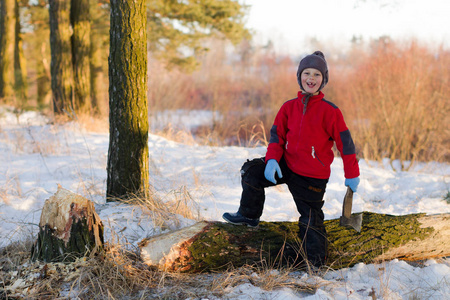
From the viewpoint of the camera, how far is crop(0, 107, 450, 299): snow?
229 cm

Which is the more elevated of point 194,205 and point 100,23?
point 100,23

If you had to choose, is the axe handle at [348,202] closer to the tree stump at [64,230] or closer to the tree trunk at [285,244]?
the tree trunk at [285,244]

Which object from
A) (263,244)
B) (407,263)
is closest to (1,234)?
(263,244)

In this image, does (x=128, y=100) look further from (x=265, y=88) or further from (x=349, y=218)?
(x=265, y=88)

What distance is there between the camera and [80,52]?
7.60 m

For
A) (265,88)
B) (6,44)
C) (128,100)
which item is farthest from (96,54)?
(128,100)

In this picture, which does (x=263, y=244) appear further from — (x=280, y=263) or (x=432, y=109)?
(x=432, y=109)

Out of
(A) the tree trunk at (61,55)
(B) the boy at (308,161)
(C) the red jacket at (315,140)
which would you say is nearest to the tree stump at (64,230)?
(B) the boy at (308,161)

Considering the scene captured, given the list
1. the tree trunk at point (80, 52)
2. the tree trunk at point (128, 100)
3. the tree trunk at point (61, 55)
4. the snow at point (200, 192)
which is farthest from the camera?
the tree trunk at point (80, 52)

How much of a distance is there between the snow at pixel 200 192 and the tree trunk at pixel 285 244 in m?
0.11

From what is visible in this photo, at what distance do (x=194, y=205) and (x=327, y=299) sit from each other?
1.67 meters

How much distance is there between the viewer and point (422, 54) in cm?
A: 823

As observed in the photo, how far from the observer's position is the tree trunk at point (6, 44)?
35.3 ft

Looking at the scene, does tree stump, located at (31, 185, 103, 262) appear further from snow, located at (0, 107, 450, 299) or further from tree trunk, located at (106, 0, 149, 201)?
tree trunk, located at (106, 0, 149, 201)
